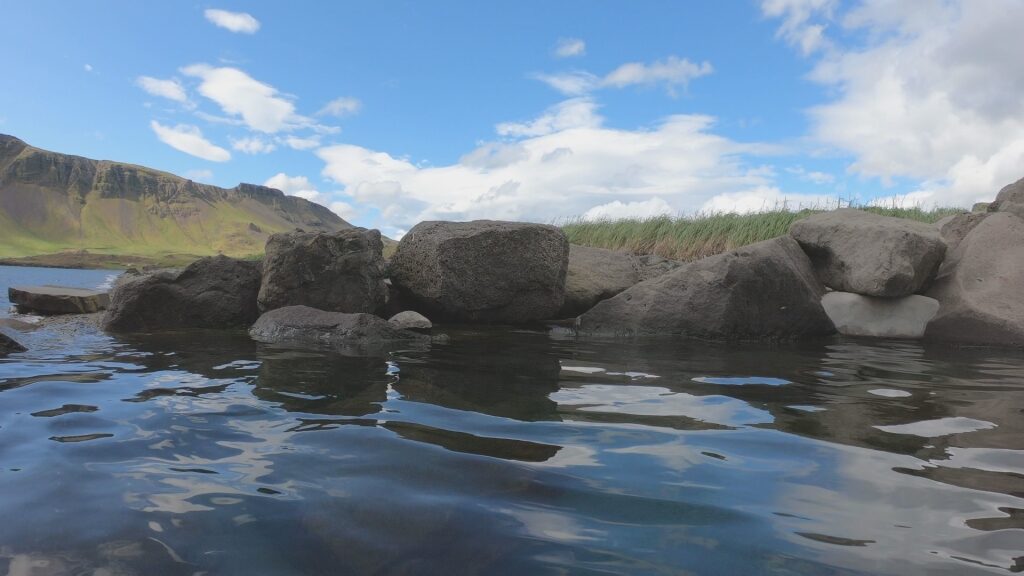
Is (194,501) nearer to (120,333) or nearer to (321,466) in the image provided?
(321,466)

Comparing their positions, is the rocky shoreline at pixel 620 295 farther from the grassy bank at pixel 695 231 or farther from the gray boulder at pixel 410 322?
the grassy bank at pixel 695 231

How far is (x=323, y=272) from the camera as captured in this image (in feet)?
26.7

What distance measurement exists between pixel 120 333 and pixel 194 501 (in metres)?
6.56

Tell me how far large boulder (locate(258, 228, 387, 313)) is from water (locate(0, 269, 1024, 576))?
3.19 meters

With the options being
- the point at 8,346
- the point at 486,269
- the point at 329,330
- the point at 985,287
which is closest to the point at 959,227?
the point at 985,287

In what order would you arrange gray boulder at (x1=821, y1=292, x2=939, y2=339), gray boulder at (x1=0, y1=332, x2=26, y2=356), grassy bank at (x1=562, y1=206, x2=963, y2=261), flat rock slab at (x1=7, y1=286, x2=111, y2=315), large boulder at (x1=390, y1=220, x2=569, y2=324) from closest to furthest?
gray boulder at (x1=0, y1=332, x2=26, y2=356) < large boulder at (x1=390, y1=220, x2=569, y2=324) < gray boulder at (x1=821, y1=292, x2=939, y2=339) < flat rock slab at (x1=7, y1=286, x2=111, y2=315) < grassy bank at (x1=562, y1=206, x2=963, y2=261)

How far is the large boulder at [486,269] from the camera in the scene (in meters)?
8.27

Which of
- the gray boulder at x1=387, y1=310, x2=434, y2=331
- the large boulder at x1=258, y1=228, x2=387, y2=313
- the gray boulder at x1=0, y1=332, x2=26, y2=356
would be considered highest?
the large boulder at x1=258, y1=228, x2=387, y2=313

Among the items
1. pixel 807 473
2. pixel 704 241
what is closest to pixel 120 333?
pixel 807 473

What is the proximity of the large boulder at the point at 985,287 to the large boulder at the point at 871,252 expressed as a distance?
0.37m

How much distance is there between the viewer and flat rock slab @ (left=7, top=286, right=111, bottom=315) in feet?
35.6

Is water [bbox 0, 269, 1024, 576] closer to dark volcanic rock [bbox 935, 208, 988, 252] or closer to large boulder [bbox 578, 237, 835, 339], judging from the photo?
large boulder [bbox 578, 237, 835, 339]

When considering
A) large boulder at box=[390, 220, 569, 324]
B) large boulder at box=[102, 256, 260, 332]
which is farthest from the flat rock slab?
large boulder at box=[390, 220, 569, 324]

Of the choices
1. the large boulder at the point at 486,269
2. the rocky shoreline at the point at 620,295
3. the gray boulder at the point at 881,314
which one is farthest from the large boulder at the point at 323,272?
the gray boulder at the point at 881,314
